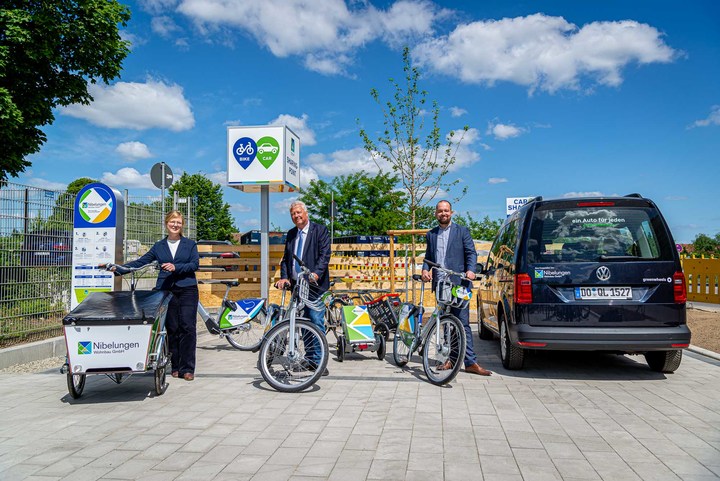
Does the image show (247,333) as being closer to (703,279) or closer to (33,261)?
(33,261)

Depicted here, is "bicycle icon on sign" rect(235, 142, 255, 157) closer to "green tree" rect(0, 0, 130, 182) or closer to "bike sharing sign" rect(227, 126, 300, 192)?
"bike sharing sign" rect(227, 126, 300, 192)

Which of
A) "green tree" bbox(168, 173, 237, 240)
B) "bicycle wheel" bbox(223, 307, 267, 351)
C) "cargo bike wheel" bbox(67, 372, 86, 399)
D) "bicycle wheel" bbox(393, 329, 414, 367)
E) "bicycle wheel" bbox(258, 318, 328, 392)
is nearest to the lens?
"cargo bike wheel" bbox(67, 372, 86, 399)

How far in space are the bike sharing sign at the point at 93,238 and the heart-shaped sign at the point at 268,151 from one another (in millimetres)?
5272

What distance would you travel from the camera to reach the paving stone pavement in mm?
3600

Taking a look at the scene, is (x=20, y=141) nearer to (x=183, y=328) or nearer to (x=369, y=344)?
(x=183, y=328)

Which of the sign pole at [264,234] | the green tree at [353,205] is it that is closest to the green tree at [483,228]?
the green tree at [353,205]

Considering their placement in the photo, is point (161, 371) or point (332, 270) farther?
point (332, 270)

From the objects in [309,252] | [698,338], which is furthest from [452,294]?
[698,338]

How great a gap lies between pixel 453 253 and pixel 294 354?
7.37ft

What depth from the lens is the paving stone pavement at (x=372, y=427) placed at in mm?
3600

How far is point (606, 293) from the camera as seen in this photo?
236 inches

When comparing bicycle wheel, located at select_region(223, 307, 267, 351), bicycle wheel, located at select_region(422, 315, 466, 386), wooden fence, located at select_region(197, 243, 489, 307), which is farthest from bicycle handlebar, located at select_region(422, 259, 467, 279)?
wooden fence, located at select_region(197, 243, 489, 307)

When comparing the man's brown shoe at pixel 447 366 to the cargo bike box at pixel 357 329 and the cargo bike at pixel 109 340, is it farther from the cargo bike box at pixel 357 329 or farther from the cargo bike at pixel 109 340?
the cargo bike at pixel 109 340

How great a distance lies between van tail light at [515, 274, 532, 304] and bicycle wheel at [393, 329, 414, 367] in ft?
4.66
